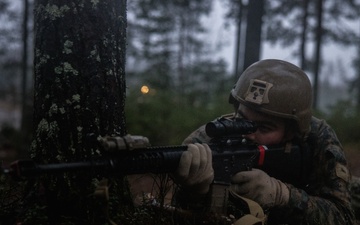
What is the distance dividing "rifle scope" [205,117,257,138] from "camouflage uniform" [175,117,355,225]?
48 cm

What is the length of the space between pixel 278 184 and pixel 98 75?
162 cm

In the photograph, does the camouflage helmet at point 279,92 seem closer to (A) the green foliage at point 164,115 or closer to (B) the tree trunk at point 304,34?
(A) the green foliage at point 164,115

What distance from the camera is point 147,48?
23.9 m

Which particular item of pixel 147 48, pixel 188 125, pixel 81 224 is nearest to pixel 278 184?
pixel 81 224

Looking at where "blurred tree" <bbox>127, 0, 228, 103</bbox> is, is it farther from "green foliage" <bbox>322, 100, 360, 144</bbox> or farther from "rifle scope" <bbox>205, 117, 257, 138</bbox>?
"rifle scope" <bbox>205, 117, 257, 138</bbox>

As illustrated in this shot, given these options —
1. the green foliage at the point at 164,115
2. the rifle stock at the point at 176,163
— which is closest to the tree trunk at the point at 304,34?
the green foliage at the point at 164,115

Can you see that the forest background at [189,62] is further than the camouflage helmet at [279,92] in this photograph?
Yes

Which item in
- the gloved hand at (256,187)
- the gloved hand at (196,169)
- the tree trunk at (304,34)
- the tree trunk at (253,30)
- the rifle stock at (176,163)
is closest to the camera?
the rifle stock at (176,163)

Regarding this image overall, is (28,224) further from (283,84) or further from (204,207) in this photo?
(283,84)

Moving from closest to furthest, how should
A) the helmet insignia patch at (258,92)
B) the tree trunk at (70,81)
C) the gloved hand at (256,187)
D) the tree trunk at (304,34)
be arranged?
the tree trunk at (70,81) → the gloved hand at (256,187) → the helmet insignia patch at (258,92) → the tree trunk at (304,34)

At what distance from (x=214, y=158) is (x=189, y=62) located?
28.7 metres

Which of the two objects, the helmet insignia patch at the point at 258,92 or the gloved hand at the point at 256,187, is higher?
the helmet insignia patch at the point at 258,92

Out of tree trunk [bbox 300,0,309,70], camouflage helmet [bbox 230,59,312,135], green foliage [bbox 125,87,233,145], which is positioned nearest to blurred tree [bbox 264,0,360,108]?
tree trunk [bbox 300,0,309,70]

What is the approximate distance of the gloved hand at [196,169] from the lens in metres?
2.71
